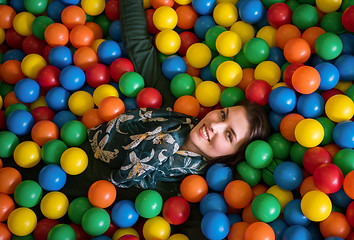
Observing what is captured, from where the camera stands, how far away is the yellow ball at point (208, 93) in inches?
82.7

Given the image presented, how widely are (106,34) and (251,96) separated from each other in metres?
1.10

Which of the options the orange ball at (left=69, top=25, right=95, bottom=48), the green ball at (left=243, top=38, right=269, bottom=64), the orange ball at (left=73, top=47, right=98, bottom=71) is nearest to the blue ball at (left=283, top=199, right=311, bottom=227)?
the green ball at (left=243, top=38, right=269, bottom=64)

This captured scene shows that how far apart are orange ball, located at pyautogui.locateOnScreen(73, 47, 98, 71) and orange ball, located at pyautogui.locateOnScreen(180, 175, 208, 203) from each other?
878mm

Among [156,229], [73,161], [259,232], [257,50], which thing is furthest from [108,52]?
[259,232]

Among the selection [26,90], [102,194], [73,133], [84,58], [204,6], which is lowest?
[102,194]

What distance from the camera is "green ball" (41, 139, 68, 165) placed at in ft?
6.32

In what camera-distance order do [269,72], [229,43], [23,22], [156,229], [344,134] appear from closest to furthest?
[344,134]
[156,229]
[269,72]
[229,43]
[23,22]

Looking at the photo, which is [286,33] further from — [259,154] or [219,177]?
[219,177]

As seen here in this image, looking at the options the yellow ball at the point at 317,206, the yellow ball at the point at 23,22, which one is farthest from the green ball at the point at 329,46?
the yellow ball at the point at 23,22

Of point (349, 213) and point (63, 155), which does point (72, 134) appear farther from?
point (349, 213)

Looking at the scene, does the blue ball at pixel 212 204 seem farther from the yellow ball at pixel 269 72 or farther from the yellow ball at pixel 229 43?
the yellow ball at pixel 229 43

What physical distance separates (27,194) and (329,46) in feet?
4.84

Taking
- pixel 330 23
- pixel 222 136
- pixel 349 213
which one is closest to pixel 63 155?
pixel 222 136

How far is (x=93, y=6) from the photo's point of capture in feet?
7.97
